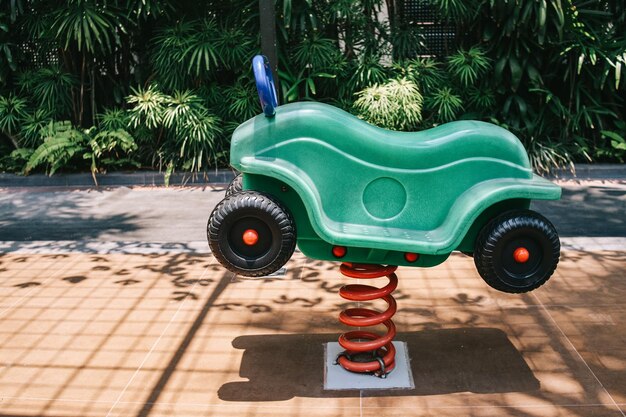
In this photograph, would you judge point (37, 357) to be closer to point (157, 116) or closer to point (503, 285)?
point (503, 285)

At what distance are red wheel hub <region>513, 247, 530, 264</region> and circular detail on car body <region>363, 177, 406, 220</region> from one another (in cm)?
63

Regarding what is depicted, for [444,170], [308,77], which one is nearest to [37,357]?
[444,170]

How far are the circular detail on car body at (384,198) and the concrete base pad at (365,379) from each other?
1.04 meters

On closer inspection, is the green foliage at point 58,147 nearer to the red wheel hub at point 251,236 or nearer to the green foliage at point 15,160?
the green foliage at point 15,160

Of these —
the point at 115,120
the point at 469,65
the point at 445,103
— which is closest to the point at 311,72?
the point at 445,103

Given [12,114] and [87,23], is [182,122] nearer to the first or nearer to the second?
[87,23]

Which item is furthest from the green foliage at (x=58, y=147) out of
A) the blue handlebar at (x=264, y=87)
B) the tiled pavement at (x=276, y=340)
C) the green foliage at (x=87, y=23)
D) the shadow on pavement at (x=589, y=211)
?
the blue handlebar at (x=264, y=87)

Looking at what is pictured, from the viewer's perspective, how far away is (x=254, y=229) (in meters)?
3.84

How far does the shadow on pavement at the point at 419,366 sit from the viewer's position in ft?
14.1

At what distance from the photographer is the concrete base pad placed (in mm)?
4304

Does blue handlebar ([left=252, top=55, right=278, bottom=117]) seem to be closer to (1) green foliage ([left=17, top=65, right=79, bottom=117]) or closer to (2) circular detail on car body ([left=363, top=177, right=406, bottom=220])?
(2) circular detail on car body ([left=363, top=177, right=406, bottom=220])

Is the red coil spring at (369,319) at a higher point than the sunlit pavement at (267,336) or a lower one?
higher

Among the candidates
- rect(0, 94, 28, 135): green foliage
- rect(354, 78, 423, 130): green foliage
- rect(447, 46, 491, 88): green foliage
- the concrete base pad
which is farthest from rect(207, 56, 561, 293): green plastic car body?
rect(0, 94, 28, 135): green foliage

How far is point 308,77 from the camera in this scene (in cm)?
972
